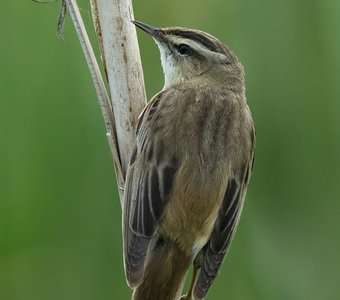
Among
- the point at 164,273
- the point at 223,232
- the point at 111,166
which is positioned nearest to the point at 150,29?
the point at 111,166

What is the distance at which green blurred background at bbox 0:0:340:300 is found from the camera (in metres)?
3.57

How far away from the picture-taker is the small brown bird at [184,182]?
3.36 m

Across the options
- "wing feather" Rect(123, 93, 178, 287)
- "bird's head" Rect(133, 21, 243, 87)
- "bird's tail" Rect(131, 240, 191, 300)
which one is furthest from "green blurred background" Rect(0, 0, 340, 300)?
"bird's tail" Rect(131, 240, 191, 300)

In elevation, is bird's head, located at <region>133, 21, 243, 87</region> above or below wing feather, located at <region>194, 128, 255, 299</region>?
above

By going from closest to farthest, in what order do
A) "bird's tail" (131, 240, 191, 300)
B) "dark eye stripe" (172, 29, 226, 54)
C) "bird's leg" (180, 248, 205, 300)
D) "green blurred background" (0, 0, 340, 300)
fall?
1. "bird's tail" (131, 240, 191, 300)
2. "bird's leg" (180, 248, 205, 300)
3. "green blurred background" (0, 0, 340, 300)
4. "dark eye stripe" (172, 29, 226, 54)

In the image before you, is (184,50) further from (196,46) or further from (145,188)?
(145,188)

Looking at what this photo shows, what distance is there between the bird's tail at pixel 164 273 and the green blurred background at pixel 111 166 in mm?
319

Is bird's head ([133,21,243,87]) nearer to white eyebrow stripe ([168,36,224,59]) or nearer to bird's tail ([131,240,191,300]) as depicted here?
white eyebrow stripe ([168,36,224,59])

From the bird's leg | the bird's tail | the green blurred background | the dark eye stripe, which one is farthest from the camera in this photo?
the dark eye stripe

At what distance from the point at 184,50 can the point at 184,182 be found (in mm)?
566

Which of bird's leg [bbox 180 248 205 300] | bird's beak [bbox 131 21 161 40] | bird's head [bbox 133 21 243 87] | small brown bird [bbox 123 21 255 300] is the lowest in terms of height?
bird's leg [bbox 180 248 205 300]

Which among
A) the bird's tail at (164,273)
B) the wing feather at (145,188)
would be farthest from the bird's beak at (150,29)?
the bird's tail at (164,273)

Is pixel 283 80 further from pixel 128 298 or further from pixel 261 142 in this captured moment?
pixel 128 298

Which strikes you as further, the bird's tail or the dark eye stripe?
the dark eye stripe
